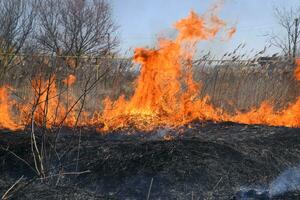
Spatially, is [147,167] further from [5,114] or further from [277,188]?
[5,114]

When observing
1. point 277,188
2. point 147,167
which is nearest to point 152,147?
point 147,167

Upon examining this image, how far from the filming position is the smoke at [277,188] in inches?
200

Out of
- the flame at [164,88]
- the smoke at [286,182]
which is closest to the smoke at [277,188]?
the smoke at [286,182]

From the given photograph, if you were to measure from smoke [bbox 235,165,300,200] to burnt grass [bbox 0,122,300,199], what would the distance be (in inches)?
3.4

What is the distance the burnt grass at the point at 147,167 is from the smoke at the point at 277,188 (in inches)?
3.4

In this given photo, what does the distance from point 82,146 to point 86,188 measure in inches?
48.0

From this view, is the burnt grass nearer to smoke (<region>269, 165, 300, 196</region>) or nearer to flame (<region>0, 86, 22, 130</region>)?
smoke (<region>269, 165, 300, 196</region>)

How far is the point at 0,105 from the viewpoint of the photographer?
10.4 metres

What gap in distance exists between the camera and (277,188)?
18.2ft

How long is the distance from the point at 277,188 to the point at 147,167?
5.08 ft

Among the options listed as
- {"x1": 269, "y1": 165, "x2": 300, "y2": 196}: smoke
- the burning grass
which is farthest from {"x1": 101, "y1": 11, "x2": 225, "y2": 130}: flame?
{"x1": 269, "y1": 165, "x2": 300, "y2": 196}: smoke

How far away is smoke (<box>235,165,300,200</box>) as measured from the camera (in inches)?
200

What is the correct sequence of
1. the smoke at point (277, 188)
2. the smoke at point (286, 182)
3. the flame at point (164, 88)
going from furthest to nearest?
the flame at point (164, 88), the smoke at point (286, 182), the smoke at point (277, 188)

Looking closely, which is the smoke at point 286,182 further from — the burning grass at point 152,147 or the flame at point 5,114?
the flame at point 5,114
